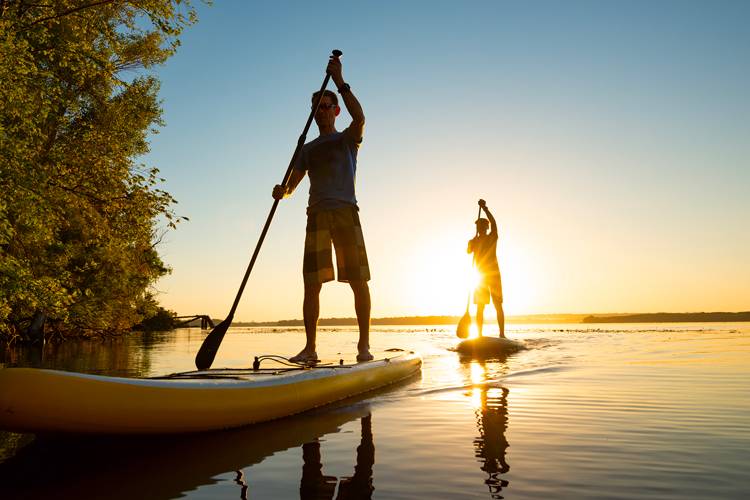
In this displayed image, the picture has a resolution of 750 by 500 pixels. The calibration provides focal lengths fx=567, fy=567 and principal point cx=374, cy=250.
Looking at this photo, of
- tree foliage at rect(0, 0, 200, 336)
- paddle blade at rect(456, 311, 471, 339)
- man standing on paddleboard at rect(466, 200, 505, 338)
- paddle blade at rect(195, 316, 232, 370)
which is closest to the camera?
paddle blade at rect(195, 316, 232, 370)

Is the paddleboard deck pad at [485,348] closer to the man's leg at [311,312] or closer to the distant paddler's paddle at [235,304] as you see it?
the man's leg at [311,312]

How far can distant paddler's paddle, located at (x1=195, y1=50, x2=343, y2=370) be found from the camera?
588 cm

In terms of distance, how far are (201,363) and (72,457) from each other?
2.48 metres

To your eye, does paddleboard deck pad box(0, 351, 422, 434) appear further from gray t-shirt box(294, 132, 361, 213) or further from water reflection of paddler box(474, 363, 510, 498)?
gray t-shirt box(294, 132, 361, 213)

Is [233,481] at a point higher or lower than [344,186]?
lower

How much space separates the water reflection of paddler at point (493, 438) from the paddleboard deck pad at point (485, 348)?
6.79 meters

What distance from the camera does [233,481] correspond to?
2.92m

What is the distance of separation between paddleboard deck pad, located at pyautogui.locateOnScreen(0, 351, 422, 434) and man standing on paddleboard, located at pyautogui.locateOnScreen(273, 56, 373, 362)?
4.39 ft

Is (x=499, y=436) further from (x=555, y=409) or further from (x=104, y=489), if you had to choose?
(x=104, y=489)

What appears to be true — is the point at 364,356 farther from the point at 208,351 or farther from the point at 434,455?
the point at 434,455

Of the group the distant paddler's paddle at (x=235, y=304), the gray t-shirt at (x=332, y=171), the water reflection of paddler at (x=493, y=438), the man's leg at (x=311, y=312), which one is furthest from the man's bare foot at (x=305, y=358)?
the water reflection of paddler at (x=493, y=438)

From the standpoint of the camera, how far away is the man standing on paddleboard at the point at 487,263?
1420 cm

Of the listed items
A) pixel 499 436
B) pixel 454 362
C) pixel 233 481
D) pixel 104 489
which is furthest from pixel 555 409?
pixel 454 362

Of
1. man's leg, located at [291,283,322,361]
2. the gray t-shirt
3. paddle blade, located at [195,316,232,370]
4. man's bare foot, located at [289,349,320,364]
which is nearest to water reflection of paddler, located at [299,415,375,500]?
man's bare foot, located at [289,349,320,364]
